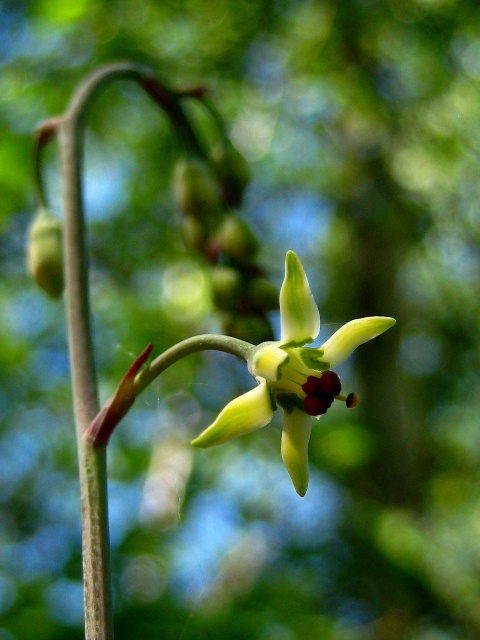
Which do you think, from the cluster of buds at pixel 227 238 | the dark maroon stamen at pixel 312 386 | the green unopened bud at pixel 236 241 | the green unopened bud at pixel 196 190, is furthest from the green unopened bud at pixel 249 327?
the dark maroon stamen at pixel 312 386

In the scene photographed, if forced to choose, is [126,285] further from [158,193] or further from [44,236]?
[44,236]

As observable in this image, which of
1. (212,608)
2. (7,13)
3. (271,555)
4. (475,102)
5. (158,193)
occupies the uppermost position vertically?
(7,13)

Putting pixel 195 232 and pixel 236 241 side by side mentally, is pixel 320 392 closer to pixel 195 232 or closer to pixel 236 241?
pixel 236 241

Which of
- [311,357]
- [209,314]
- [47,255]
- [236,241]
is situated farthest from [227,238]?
[209,314]

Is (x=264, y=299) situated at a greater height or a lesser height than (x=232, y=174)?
lesser

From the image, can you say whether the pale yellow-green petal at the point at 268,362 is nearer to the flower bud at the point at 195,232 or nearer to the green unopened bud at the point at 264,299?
the green unopened bud at the point at 264,299

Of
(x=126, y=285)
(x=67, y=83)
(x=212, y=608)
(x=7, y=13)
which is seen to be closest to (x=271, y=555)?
(x=212, y=608)

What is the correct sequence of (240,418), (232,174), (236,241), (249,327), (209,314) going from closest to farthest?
(240,418) → (249,327) → (236,241) → (232,174) → (209,314)

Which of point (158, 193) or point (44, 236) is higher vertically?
point (44, 236)
